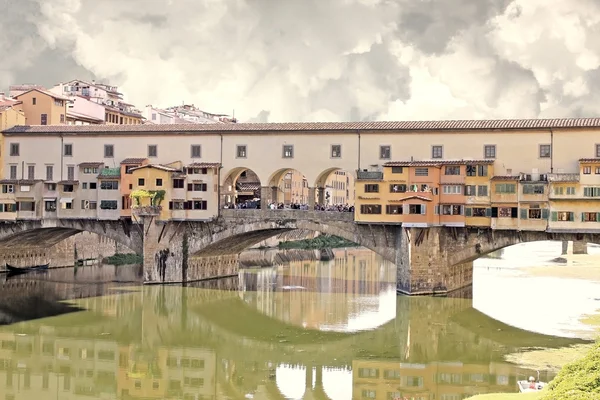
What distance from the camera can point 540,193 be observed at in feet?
126

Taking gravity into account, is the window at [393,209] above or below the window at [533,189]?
below

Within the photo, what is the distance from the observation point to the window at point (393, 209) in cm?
4072

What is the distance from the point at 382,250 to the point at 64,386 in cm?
2047

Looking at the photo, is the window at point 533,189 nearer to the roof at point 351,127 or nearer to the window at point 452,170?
the roof at point 351,127

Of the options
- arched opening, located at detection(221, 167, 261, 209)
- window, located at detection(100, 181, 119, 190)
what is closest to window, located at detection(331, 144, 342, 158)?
arched opening, located at detection(221, 167, 261, 209)

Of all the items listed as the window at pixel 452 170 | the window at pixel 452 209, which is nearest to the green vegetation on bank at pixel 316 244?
the window at pixel 452 209

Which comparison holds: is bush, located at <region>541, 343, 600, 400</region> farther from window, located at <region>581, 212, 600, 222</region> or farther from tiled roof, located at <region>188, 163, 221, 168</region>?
tiled roof, located at <region>188, 163, 221, 168</region>

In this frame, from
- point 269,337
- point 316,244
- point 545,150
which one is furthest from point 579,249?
point 269,337

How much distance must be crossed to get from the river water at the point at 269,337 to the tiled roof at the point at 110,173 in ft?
19.4

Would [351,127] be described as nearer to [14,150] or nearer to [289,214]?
[289,214]

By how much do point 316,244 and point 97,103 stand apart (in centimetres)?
2323

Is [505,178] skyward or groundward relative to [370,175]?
groundward

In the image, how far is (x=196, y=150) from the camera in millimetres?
45594

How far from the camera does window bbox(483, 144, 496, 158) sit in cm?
4044
